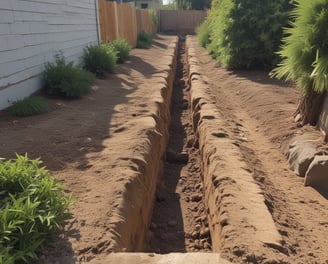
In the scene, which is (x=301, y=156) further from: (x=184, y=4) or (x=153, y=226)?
(x=184, y=4)

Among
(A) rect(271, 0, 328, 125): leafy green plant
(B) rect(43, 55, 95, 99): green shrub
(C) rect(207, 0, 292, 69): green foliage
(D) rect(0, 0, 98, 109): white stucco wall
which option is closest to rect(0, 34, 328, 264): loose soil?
(B) rect(43, 55, 95, 99): green shrub

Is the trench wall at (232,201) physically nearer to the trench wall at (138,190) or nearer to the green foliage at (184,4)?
the trench wall at (138,190)

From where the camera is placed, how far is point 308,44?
473 centimetres

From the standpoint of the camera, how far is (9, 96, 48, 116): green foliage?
5.30 meters

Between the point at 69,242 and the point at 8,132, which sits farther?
the point at 8,132

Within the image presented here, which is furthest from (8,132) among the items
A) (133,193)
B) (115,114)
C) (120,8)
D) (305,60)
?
(120,8)

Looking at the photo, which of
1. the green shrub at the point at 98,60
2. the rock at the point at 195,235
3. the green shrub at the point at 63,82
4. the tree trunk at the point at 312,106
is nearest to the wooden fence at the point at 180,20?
the green shrub at the point at 98,60

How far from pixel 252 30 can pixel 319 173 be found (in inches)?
258

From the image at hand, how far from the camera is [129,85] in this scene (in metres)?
8.35

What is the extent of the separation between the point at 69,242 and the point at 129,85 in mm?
6267

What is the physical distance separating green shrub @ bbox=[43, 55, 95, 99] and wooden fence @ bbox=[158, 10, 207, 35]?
27.2m

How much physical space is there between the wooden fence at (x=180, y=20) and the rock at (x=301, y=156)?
29.8m

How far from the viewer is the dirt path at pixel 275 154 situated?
2.79 meters

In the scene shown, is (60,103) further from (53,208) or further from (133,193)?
(53,208)
